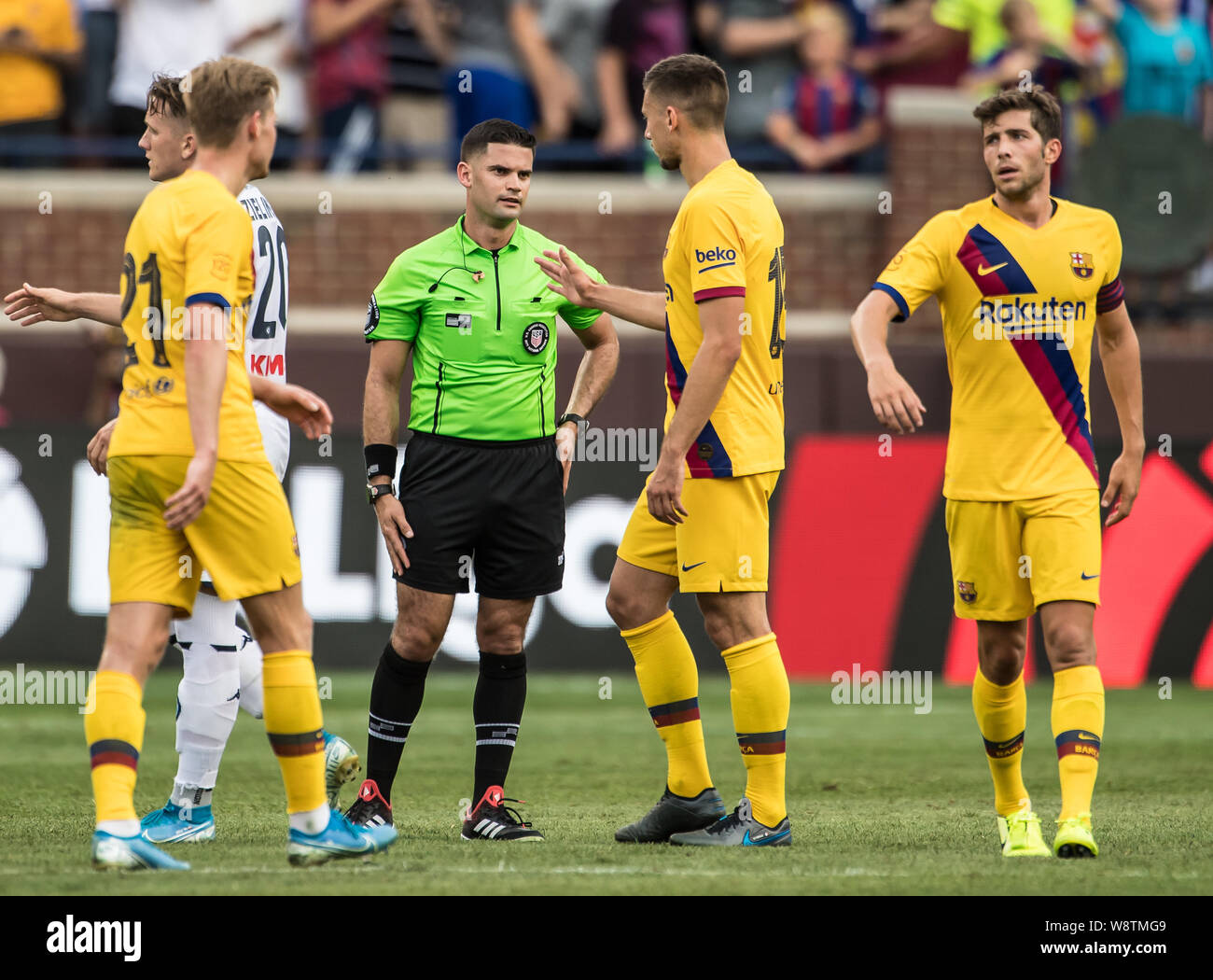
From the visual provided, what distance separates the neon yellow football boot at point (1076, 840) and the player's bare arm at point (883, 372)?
1387mm

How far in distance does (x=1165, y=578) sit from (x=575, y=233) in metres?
5.38

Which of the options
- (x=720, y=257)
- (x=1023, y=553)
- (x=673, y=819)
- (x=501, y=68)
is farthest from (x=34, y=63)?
(x=1023, y=553)

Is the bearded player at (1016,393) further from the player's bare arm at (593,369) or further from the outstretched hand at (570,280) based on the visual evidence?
the player's bare arm at (593,369)

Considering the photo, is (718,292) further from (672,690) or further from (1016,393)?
(672,690)

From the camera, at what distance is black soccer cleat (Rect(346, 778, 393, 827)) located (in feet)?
20.0

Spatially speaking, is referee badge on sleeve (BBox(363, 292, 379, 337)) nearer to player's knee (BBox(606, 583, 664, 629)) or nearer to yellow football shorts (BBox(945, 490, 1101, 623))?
player's knee (BBox(606, 583, 664, 629))

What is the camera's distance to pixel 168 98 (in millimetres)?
6000

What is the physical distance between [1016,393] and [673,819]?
1928 mm

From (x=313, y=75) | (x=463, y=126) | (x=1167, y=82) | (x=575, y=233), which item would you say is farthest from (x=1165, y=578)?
(x=313, y=75)

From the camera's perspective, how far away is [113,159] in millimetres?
13820

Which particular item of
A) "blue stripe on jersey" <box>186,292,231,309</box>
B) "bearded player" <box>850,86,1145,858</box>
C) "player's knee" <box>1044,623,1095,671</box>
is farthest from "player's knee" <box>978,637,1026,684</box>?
"blue stripe on jersey" <box>186,292,231,309</box>

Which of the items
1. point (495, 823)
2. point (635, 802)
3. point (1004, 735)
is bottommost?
point (635, 802)

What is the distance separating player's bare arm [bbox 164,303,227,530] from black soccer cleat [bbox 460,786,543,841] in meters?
1.83

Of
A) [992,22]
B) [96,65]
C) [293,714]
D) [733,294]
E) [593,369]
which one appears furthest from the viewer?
[992,22]
